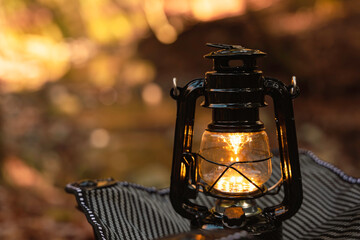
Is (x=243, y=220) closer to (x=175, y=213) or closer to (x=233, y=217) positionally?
(x=233, y=217)

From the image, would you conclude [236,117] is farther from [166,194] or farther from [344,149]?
[344,149]

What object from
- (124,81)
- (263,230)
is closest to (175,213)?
(263,230)

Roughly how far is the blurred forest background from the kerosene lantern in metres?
1.95

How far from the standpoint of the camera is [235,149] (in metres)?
1.07

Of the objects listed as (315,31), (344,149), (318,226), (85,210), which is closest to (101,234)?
(85,210)

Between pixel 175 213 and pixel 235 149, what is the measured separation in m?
0.40

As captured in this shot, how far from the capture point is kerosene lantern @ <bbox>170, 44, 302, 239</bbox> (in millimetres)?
1018

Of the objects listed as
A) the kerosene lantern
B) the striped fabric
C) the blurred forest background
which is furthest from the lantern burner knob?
the blurred forest background

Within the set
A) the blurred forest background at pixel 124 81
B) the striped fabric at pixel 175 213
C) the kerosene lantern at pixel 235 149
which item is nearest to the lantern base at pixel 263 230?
the kerosene lantern at pixel 235 149

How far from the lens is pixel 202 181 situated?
1.19m

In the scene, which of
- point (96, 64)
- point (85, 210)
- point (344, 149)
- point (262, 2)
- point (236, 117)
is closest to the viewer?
point (236, 117)

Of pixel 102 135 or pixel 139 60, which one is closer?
pixel 102 135

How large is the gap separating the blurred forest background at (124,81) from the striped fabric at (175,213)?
1695mm

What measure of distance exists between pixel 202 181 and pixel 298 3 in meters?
4.47
